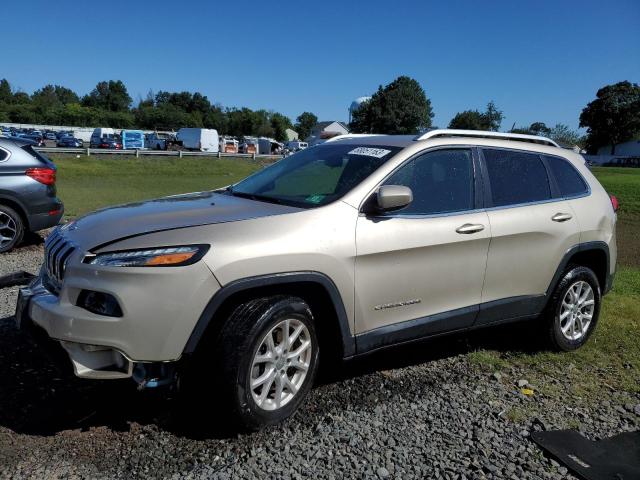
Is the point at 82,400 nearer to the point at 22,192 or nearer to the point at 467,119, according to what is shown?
the point at 22,192

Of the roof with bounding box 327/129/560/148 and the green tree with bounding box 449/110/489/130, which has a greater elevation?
the green tree with bounding box 449/110/489/130

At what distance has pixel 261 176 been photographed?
454cm

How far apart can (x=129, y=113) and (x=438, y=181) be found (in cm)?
12705

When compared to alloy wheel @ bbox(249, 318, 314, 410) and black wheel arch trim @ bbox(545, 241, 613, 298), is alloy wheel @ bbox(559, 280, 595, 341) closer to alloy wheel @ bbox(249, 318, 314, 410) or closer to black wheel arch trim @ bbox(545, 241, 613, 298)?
black wheel arch trim @ bbox(545, 241, 613, 298)

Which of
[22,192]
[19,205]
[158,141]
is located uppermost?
[158,141]

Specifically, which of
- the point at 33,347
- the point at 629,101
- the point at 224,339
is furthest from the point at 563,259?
the point at 629,101

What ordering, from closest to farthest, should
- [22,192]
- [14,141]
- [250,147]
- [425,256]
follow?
[425,256] → [22,192] → [14,141] → [250,147]

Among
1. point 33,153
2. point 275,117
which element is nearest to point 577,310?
point 33,153

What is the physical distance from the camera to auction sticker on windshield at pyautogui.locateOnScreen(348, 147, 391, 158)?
3895 mm

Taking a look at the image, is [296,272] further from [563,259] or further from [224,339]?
[563,259]

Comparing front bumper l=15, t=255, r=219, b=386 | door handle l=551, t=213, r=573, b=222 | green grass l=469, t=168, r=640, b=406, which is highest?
door handle l=551, t=213, r=573, b=222

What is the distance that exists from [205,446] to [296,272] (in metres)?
1.08

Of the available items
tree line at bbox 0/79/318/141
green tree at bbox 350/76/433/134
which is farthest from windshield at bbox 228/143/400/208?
tree line at bbox 0/79/318/141

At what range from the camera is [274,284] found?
3.14 m
